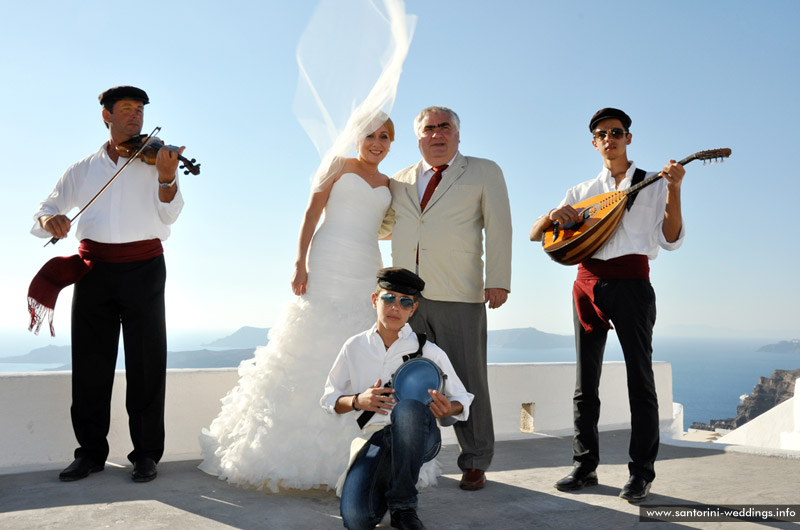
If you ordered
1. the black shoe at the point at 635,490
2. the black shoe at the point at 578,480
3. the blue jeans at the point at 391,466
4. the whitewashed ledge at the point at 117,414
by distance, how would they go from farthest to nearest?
the whitewashed ledge at the point at 117,414 < the black shoe at the point at 578,480 < the black shoe at the point at 635,490 < the blue jeans at the point at 391,466

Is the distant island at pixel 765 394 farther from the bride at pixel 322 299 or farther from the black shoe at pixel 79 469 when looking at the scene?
the black shoe at pixel 79 469

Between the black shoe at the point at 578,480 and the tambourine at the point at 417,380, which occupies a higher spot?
the tambourine at the point at 417,380

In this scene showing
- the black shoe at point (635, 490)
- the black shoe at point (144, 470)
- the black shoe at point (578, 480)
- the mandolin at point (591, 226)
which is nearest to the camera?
the black shoe at point (635, 490)

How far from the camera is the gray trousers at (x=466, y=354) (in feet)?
11.0

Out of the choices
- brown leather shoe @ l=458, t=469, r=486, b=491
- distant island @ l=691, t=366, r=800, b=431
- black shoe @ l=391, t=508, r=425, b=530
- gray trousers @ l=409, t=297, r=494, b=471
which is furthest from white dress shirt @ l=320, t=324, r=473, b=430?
distant island @ l=691, t=366, r=800, b=431

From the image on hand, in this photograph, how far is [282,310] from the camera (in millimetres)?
3488

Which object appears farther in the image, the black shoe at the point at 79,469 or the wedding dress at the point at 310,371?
the black shoe at the point at 79,469

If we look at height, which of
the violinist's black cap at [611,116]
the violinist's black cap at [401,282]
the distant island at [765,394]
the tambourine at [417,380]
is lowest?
the distant island at [765,394]

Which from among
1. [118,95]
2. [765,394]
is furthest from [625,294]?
[765,394]

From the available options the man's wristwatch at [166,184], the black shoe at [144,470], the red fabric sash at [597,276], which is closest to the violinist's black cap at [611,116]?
the red fabric sash at [597,276]

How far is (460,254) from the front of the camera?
3404 millimetres

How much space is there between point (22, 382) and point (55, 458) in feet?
1.62

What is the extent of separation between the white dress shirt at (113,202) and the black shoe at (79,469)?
1223mm

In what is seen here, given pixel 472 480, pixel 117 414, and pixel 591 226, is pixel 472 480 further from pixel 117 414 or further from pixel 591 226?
pixel 117 414
